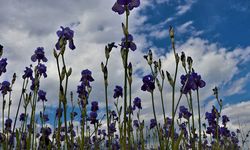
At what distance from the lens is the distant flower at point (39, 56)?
256 inches

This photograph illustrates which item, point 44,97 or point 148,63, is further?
point 44,97

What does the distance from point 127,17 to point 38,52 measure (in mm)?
3610

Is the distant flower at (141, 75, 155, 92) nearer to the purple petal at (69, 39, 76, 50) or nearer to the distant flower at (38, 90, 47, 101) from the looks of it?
the purple petal at (69, 39, 76, 50)

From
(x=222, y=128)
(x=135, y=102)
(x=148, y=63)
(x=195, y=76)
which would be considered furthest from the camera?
(x=222, y=128)

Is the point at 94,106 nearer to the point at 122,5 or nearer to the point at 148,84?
the point at 148,84

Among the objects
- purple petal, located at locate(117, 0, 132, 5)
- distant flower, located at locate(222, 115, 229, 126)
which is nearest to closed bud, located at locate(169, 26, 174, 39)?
purple petal, located at locate(117, 0, 132, 5)

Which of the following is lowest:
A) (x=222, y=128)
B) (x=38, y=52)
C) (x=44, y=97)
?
(x=222, y=128)

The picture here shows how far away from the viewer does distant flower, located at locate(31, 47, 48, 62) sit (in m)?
6.51

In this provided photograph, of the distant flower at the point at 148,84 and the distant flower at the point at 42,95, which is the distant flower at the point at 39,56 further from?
the distant flower at the point at 148,84

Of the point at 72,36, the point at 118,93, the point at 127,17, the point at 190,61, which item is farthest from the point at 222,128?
the point at 127,17

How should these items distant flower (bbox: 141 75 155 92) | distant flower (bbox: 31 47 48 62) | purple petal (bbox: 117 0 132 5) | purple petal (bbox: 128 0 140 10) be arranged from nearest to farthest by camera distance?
purple petal (bbox: 117 0 132 5), purple petal (bbox: 128 0 140 10), distant flower (bbox: 141 75 155 92), distant flower (bbox: 31 47 48 62)

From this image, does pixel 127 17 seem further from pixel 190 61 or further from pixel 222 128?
pixel 222 128

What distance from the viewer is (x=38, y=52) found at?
6.52 meters

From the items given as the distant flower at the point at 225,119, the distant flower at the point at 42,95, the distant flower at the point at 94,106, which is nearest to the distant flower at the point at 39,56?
the distant flower at the point at 42,95
